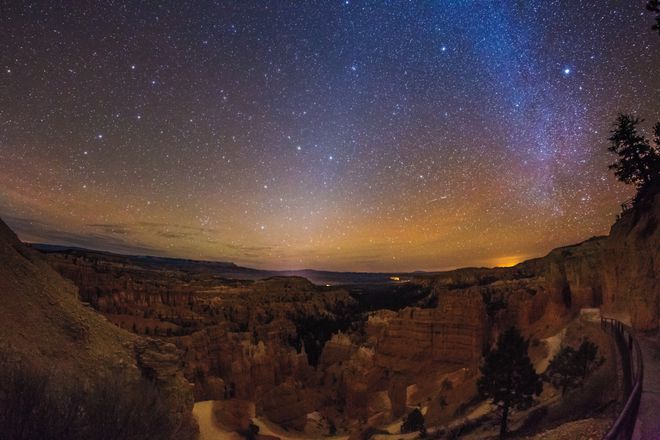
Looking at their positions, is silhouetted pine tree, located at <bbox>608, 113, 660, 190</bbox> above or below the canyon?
above

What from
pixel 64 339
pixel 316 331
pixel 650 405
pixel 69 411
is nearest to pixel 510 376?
pixel 650 405

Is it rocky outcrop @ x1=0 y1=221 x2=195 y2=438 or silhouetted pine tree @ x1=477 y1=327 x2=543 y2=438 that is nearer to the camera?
rocky outcrop @ x1=0 y1=221 x2=195 y2=438

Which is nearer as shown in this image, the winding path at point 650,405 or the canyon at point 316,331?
the winding path at point 650,405

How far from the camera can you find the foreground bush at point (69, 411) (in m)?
7.70

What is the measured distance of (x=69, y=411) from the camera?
8.49 m

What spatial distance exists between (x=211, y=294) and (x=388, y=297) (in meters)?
63.0

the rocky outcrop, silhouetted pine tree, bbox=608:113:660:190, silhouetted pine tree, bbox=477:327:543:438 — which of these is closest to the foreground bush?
the rocky outcrop

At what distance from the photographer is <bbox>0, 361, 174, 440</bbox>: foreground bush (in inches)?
303

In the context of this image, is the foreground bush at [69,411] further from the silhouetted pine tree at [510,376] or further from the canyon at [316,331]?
the silhouetted pine tree at [510,376]

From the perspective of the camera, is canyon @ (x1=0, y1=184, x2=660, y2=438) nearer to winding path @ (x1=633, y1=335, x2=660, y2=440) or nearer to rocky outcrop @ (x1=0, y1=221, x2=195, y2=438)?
rocky outcrop @ (x1=0, y1=221, x2=195, y2=438)

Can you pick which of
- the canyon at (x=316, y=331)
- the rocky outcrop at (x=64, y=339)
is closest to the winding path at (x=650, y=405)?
the canyon at (x=316, y=331)

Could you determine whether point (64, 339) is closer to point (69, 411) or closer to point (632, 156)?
point (69, 411)

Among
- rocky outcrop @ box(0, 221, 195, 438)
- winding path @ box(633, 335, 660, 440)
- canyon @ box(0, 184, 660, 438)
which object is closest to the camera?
winding path @ box(633, 335, 660, 440)

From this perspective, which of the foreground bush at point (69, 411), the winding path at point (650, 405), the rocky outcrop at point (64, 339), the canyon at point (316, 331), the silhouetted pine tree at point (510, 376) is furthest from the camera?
the silhouetted pine tree at point (510, 376)
